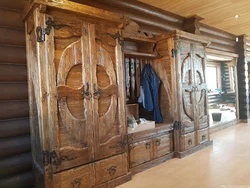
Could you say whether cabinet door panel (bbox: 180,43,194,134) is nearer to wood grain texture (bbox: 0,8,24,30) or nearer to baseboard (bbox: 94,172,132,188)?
baseboard (bbox: 94,172,132,188)

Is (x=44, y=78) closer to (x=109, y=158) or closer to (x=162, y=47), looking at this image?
(x=109, y=158)

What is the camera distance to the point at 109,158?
100 inches

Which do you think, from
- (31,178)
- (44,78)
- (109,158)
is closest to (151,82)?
(109,158)

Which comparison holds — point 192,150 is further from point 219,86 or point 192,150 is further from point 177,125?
point 219,86

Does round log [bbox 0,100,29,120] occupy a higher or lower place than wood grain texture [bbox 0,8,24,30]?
lower

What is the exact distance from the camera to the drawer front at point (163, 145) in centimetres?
328

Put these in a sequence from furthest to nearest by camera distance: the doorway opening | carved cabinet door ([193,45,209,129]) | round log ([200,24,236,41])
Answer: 1. the doorway opening
2. round log ([200,24,236,41])
3. carved cabinet door ([193,45,209,129])

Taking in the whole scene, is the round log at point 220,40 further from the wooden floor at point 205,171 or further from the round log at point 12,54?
the round log at point 12,54

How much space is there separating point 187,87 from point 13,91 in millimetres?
2833

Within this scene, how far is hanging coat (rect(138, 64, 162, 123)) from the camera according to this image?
349cm

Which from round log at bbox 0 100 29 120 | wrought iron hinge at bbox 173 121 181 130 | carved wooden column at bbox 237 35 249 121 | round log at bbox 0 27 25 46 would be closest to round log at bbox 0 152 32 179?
round log at bbox 0 100 29 120

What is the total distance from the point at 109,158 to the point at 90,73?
1106 mm

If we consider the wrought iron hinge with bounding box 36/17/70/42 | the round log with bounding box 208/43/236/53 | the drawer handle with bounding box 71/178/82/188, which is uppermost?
the round log with bounding box 208/43/236/53

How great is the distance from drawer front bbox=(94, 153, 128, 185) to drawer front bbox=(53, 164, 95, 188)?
0.08 metres
